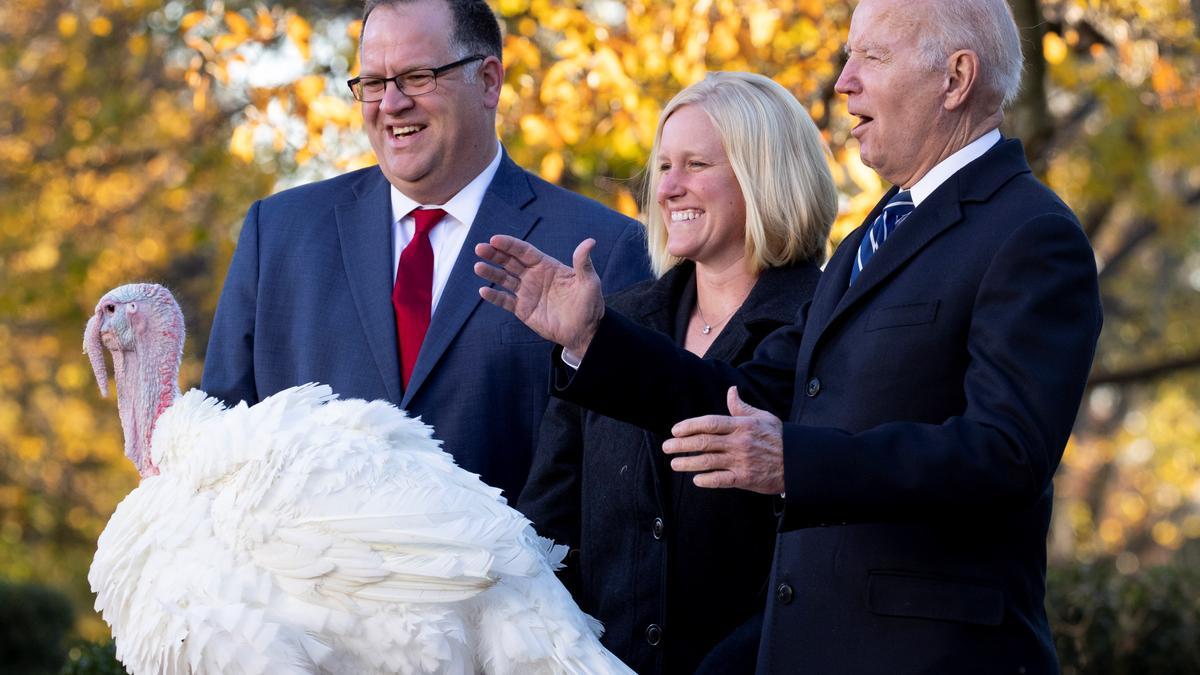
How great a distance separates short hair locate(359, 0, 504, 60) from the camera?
4574 millimetres

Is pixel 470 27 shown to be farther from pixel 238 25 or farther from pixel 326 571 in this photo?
pixel 238 25

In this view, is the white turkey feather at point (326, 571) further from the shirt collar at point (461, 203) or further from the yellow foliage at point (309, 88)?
the yellow foliage at point (309, 88)

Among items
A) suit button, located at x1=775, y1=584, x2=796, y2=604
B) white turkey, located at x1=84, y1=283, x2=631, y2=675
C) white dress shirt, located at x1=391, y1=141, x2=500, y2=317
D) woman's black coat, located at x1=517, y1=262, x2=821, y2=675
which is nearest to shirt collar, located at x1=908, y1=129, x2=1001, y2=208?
woman's black coat, located at x1=517, y1=262, x2=821, y2=675

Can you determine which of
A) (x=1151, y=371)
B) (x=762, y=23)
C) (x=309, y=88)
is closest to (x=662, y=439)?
(x=762, y=23)

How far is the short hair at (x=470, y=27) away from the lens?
4574 millimetres

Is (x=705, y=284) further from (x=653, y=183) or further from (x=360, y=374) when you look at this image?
(x=360, y=374)

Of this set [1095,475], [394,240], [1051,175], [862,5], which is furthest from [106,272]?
[1095,475]

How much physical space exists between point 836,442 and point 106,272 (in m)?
11.7

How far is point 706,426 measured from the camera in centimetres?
274

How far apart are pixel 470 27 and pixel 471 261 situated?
0.76 meters

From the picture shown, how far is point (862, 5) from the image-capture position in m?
3.28

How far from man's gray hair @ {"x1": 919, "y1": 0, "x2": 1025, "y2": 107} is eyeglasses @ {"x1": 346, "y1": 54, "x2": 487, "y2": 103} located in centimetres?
180

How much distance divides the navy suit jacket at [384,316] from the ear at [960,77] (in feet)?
5.10

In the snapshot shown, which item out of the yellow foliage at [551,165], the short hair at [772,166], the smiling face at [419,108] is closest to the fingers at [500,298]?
the short hair at [772,166]
